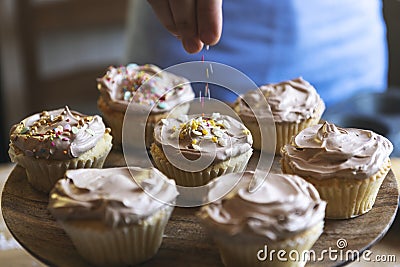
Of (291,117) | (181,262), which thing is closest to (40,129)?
(181,262)

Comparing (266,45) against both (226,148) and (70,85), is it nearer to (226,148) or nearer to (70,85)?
(226,148)

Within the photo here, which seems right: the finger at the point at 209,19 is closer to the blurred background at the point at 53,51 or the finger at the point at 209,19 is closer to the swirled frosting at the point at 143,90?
the swirled frosting at the point at 143,90

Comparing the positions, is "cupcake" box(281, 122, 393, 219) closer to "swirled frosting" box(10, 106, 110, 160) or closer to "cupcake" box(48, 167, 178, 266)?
"cupcake" box(48, 167, 178, 266)

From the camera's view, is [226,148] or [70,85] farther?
[70,85]

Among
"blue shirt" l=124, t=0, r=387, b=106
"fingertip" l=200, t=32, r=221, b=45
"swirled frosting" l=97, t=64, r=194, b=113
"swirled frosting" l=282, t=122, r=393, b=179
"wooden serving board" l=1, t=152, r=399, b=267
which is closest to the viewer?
"wooden serving board" l=1, t=152, r=399, b=267

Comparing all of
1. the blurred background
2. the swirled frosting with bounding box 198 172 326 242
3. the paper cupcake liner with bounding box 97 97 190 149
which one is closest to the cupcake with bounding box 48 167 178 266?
the swirled frosting with bounding box 198 172 326 242

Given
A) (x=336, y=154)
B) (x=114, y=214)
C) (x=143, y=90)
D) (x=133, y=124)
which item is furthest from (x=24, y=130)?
(x=336, y=154)

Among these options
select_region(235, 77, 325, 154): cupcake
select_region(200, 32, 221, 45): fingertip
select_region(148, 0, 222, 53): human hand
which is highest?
select_region(148, 0, 222, 53): human hand
